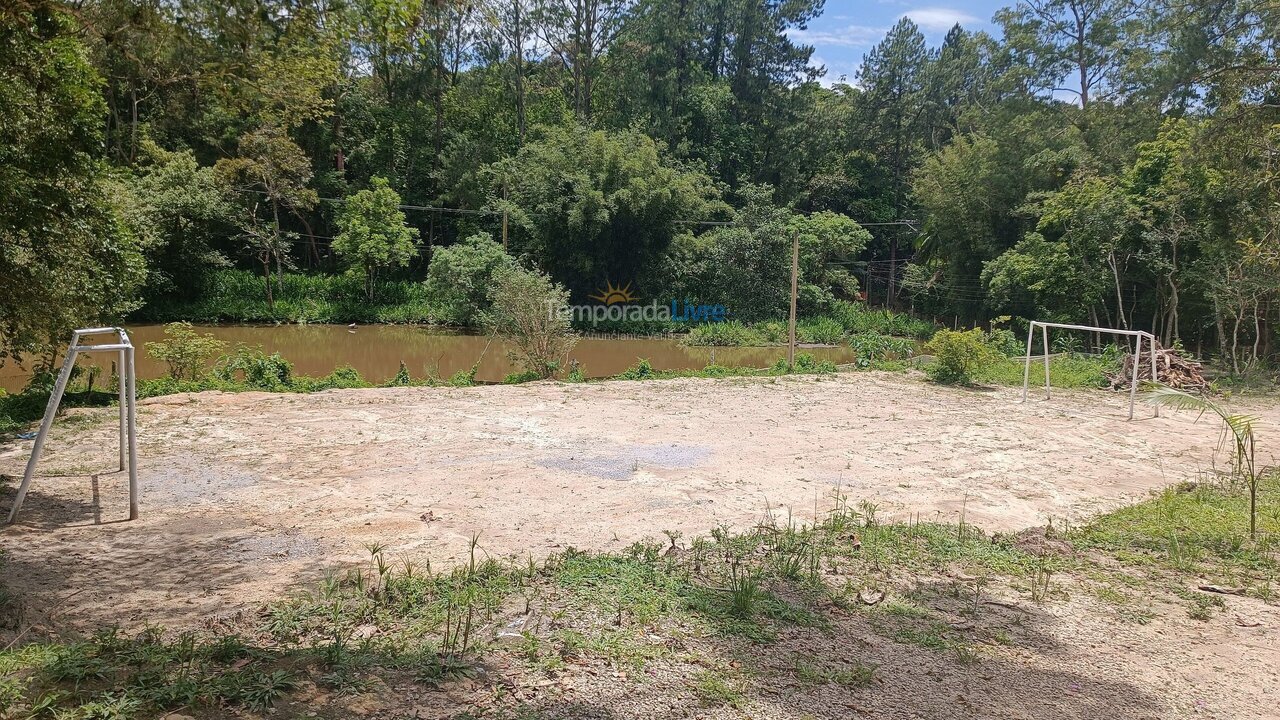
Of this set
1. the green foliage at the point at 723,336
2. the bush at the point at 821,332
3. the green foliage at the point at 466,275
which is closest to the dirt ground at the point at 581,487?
the green foliage at the point at 723,336

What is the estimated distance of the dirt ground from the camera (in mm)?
3631

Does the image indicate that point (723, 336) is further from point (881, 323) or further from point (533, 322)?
point (533, 322)

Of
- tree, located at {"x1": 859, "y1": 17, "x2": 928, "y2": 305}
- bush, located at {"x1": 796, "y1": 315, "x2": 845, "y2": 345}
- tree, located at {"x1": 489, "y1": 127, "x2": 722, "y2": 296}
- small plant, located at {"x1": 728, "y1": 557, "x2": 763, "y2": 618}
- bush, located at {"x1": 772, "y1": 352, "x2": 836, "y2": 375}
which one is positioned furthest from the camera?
tree, located at {"x1": 859, "y1": 17, "x2": 928, "y2": 305}

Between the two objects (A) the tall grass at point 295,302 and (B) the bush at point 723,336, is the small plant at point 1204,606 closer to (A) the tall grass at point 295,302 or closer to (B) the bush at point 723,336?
(B) the bush at point 723,336

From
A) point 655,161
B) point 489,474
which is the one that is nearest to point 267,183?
point 655,161

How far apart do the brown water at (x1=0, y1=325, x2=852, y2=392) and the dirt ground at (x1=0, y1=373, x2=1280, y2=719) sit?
6776 millimetres

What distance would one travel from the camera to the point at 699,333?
25.1 meters

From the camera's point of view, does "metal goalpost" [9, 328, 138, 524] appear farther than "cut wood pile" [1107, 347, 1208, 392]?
No

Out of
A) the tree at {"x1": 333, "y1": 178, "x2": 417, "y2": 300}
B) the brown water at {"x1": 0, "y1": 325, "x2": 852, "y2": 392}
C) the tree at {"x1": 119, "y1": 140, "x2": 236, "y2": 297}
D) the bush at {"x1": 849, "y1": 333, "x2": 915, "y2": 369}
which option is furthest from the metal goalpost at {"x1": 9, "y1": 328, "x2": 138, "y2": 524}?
the tree at {"x1": 333, "y1": 178, "x2": 417, "y2": 300}

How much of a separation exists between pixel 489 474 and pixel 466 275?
62.1 ft

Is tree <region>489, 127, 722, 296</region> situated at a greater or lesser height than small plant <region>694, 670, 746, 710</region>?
greater

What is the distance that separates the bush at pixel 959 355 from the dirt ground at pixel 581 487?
60.0 inches

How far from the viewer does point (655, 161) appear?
2720 cm

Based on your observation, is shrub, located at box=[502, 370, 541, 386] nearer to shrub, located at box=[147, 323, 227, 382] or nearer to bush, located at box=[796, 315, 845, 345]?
shrub, located at box=[147, 323, 227, 382]
